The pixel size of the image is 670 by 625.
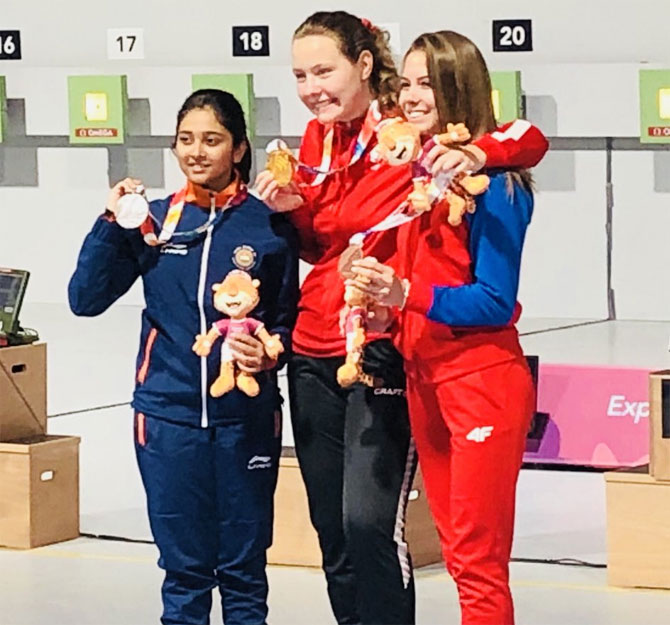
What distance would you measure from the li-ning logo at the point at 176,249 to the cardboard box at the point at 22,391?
1.63 meters

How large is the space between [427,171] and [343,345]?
0.37 m

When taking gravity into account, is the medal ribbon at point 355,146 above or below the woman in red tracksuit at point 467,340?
above

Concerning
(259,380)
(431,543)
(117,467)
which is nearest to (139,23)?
(117,467)

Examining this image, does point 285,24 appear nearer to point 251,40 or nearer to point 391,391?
point 251,40

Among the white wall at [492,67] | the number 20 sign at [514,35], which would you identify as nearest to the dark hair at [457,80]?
the white wall at [492,67]

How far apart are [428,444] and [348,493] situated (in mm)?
170

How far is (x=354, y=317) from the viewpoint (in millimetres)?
3119

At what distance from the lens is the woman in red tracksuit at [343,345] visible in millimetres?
3168

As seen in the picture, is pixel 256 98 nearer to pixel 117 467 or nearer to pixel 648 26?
pixel 648 26

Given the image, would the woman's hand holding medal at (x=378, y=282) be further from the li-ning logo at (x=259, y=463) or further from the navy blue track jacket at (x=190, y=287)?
the li-ning logo at (x=259, y=463)

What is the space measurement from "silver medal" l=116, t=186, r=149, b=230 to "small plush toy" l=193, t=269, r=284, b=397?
0.20 meters

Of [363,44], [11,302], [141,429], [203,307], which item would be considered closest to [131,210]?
[203,307]

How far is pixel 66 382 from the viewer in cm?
702

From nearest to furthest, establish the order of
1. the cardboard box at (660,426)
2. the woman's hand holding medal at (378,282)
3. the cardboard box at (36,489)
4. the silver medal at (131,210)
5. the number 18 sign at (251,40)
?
the woman's hand holding medal at (378,282)
the silver medal at (131,210)
the cardboard box at (660,426)
the cardboard box at (36,489)
the number 18 sign at (251,40)
